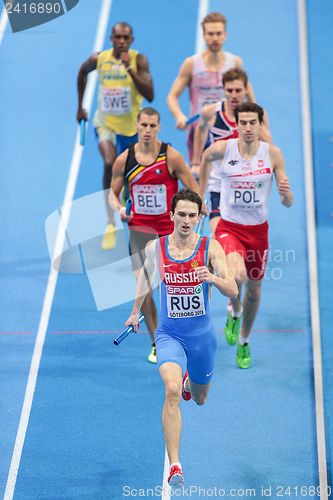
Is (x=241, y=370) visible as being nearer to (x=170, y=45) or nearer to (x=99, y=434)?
(x=99, y=434)

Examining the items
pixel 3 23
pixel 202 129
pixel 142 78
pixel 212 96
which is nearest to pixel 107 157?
pixel 142 78

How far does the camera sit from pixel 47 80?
1605 cm

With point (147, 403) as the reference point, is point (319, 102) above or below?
above

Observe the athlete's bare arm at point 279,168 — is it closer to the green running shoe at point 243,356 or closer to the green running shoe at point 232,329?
the green running shoe at point 232,329

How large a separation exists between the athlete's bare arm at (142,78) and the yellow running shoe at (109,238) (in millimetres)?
1574

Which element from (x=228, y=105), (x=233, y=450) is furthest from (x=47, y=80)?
(x=233, y=450)

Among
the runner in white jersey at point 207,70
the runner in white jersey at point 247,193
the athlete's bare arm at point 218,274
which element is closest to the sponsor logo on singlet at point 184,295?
the athlete's bare arm at point 218,274

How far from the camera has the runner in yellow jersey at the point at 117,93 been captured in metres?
12.3

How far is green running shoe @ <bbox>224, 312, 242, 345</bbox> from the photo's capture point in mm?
10703

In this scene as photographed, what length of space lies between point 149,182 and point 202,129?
1720 millimetres

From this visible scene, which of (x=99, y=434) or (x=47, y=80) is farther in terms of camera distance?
(x=47, y=80)

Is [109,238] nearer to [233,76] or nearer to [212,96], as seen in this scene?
[212,96]

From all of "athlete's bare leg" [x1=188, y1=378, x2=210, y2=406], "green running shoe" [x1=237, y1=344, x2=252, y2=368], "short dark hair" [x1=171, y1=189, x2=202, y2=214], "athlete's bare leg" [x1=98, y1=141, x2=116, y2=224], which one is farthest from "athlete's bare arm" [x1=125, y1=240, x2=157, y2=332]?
"athlete's bare leg" [x1=98, y1=141, x2=116, y2=224]

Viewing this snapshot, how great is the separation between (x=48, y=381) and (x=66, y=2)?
27.7 feet
